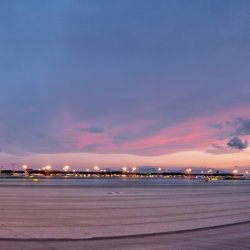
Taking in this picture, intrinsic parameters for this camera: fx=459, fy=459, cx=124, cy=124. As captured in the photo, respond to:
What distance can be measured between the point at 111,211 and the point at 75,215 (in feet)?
11.8

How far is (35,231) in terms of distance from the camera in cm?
1881

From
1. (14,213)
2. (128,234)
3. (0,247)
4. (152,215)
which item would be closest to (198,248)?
(128,234)

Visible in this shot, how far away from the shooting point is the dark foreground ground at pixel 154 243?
1511 centimetres

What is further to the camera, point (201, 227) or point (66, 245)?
point (201, 227)

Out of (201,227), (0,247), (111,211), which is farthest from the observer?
(111,211)

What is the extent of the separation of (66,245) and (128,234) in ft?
12.2

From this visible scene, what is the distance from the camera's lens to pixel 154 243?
53.3 feet

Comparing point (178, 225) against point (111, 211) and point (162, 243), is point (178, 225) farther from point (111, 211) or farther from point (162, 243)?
point (111, 211)

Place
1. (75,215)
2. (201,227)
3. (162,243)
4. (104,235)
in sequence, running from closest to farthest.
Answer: (162,243)
(104,235)
(201,227)
(75,215)

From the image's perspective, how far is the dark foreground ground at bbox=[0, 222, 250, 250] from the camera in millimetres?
15109

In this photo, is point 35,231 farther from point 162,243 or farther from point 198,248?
point 198,248

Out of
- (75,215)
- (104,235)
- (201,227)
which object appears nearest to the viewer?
(104,235)

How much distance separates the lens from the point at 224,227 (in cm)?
2159

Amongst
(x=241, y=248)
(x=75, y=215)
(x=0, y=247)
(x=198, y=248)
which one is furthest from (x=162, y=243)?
(x=75, y=215)
